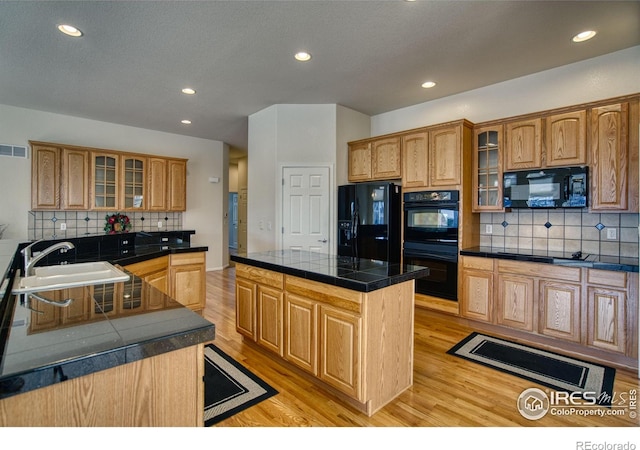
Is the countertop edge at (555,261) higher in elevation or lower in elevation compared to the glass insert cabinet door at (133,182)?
lower

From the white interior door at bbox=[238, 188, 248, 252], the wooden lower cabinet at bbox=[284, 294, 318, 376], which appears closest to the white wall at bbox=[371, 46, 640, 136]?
the wooden lower cabinet at bbox=[284, 294, 318, 376]

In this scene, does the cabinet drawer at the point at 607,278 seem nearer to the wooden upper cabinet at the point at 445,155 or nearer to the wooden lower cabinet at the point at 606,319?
the wooden lower cabinet at the point at 606,319

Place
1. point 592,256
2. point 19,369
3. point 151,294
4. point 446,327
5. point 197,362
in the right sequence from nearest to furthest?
point 19,369 → point 197,362 → point 151,294 → point 592,256 → point 446,327

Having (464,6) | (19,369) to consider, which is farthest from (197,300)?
(464,6)

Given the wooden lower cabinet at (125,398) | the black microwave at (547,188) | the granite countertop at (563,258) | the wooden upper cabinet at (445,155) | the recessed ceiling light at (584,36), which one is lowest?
the wooden lower cabinet at (125,398)

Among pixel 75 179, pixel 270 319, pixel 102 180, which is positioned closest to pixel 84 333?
pixel 270 319

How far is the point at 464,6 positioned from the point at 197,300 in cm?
386

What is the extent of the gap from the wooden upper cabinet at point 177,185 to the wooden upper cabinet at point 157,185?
78mm

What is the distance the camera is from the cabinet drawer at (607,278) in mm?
2586

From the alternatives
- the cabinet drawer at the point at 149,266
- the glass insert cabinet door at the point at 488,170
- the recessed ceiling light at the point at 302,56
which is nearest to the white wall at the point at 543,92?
the glass insert cabinet door at the point at 488,170

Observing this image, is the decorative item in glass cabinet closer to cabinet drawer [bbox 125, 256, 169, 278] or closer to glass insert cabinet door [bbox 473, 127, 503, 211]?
cabinet drawer [bbox 125, 256, 169, 278]

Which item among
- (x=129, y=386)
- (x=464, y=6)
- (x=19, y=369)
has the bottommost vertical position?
(x=129, y=386)

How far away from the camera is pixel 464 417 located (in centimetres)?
198
